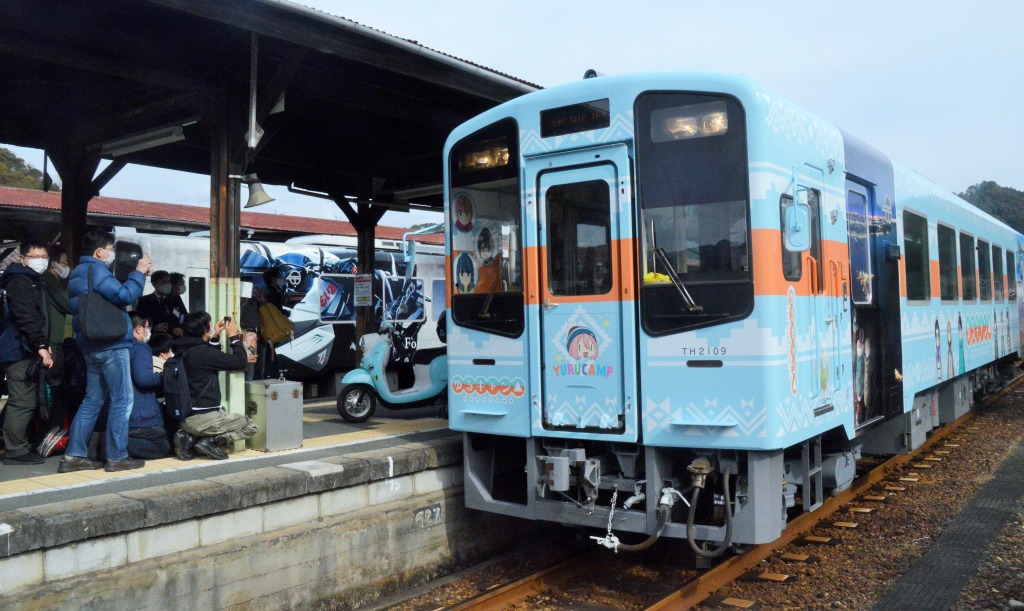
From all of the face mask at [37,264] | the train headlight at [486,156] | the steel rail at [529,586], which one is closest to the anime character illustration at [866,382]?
the steel rail at [529,586]

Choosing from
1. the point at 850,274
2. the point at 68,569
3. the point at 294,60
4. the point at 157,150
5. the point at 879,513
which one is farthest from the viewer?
the point at 157,150

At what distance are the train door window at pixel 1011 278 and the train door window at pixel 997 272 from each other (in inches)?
39.7

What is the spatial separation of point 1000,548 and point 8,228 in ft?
62.5

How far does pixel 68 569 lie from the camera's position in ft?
14.4

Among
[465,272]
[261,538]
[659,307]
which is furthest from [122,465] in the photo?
[659,307]

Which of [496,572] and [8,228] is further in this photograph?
[8,228]

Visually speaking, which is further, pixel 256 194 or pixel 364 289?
pixel 364 289

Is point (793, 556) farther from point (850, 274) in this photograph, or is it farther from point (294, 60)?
point (294, 60)

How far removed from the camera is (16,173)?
42594 millimetres

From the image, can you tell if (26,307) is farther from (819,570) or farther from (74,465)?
(819,570)

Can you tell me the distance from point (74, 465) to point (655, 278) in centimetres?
431

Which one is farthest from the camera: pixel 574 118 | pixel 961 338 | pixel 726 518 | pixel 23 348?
pixel 961 338

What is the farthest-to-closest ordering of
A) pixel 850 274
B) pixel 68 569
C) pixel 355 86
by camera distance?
pixel 355 86 → pixel 850 274 → pixel 68 569

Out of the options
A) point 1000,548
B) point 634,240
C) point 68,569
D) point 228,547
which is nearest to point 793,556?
point 1000,548
